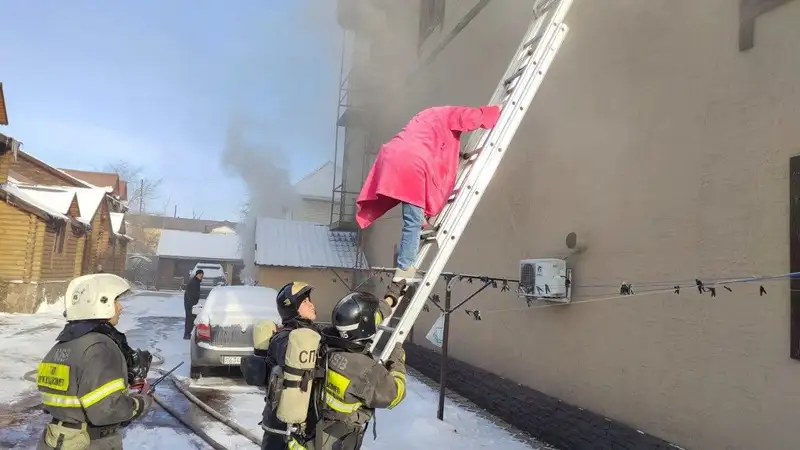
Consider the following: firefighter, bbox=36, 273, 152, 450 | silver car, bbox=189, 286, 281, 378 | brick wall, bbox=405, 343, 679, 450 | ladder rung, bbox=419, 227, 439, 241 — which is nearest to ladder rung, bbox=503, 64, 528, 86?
ladder rung, bbox=419, 227, 439, 241

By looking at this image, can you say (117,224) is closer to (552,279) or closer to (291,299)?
(552,279)

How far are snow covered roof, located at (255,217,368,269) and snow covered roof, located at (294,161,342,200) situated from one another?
13586 millimetres

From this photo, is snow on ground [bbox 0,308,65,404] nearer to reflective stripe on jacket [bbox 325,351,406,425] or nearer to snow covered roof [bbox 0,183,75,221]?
snow covered roof [bbox 0,183,75,221]

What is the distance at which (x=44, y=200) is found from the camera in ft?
65.3

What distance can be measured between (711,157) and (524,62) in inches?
60.1

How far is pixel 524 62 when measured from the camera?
13.7ft

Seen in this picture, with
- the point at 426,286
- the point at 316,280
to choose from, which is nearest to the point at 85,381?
the point at 426,286

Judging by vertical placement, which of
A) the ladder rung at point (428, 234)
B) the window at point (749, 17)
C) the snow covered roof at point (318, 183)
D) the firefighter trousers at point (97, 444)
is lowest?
the firefighter trousers at point (97, 444)

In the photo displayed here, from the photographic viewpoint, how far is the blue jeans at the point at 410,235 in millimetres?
3447

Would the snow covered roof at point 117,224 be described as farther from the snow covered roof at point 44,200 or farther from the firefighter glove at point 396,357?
the firefighter glove at point 396,357

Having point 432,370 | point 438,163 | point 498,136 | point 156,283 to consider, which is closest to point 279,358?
point 438,163

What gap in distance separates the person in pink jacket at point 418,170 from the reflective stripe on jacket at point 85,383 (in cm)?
170

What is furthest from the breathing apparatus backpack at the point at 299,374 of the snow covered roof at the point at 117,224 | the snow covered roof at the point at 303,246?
the snow covered roof at the point at 117,224

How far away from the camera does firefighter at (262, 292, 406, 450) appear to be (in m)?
2.60
